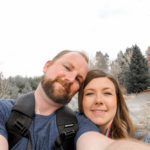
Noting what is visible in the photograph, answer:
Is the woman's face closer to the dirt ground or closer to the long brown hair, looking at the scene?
the long brown hair

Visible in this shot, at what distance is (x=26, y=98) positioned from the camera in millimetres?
1840

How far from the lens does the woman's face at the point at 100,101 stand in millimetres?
1875

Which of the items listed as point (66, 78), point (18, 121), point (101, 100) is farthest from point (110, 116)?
point (18, 121)

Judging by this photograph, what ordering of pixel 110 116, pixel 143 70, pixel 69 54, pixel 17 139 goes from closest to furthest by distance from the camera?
pixel 17 139, pixel 110 116, pixel 69 54, pixel 143 70

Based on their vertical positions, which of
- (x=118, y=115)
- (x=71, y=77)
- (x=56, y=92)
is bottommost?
(x=118, y=115)

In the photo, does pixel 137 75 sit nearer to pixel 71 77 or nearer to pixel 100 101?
pixel 100 101

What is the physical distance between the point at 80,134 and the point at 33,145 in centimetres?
52

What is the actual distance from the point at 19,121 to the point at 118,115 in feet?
4.59

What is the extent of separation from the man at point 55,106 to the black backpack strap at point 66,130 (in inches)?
2.2

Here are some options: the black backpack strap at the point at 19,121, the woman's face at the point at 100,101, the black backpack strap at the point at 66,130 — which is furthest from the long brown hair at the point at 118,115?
the black backpack strap at the point at 19,121

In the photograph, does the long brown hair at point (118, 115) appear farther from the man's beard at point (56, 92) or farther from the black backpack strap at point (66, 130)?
the black backpack strap at point (66, 130)

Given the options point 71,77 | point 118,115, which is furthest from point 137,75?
point 71,77

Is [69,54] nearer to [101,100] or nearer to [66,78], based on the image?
[66,78]

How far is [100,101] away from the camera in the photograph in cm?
186
